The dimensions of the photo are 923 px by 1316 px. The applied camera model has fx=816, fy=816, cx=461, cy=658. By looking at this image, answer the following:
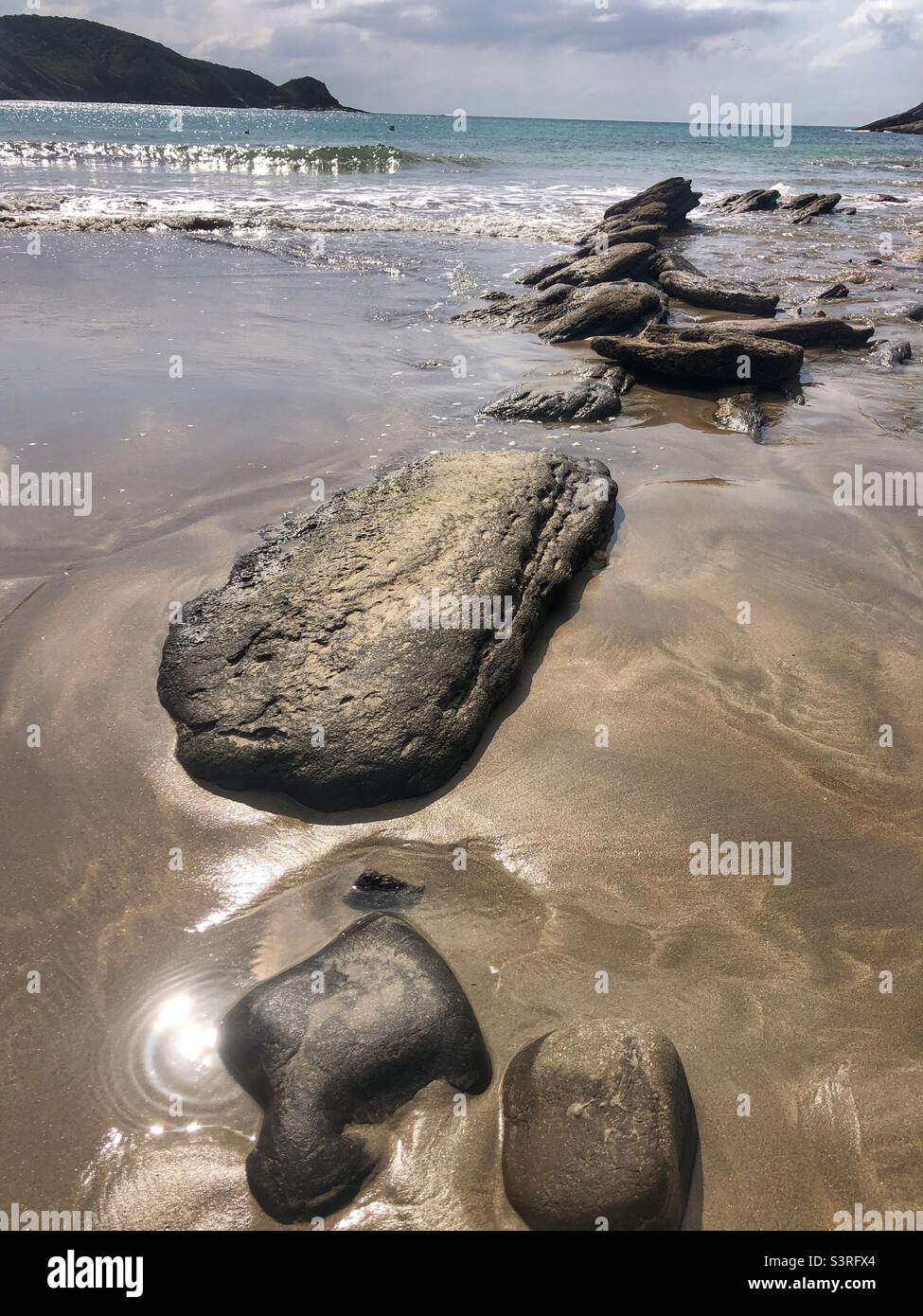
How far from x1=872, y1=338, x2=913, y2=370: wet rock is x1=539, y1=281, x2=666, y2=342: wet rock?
8.15ft

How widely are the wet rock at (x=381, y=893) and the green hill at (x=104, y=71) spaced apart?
108 metres

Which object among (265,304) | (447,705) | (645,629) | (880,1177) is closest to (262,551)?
(447,705)

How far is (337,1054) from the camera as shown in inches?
87.0

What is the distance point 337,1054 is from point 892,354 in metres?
9.51

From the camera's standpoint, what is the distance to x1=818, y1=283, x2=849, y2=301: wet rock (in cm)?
1194

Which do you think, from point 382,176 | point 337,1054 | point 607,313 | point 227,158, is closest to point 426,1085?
point 337,1054

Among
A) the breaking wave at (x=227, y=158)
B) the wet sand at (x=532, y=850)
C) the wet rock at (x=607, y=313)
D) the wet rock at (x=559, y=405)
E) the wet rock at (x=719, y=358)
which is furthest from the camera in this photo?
the breaking wave at (x=227, y=158)

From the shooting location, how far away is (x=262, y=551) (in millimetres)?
4359

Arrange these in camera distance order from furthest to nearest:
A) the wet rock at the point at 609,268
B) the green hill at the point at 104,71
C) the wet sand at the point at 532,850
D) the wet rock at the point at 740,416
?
the green hill at the point at 104,71 < the wet rock at the point at 609,268 < the wet rock at the point at 740,416 < the wet sand at the point at 532,850

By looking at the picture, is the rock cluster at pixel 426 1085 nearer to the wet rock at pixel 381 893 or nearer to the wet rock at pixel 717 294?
the wet rock at pixel 381 893

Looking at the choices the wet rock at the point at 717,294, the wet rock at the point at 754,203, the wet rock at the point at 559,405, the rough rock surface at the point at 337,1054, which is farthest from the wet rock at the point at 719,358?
the wet rock at the point at 754,203

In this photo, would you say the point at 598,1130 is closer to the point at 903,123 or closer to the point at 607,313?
the point at 607,313

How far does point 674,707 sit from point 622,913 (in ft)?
3.87

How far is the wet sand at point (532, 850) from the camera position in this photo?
7.09ft
